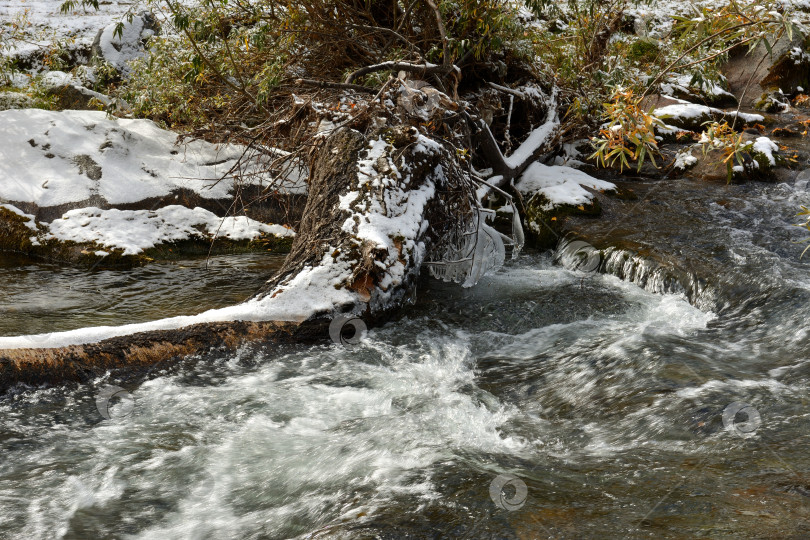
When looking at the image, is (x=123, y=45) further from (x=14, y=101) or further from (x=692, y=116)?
(x=692, y=116)

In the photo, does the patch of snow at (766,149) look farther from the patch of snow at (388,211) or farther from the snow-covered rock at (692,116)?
the patch of snow at (388,211)

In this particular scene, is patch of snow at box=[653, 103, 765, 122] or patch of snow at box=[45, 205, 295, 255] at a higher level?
patch of snow at box=[653, 103, 765, 122]

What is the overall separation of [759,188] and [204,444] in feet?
25.7

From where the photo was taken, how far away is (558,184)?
25.4 feet

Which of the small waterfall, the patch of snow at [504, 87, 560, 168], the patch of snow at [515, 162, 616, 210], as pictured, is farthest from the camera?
the patch of snow at [504, 87, 560, 168]

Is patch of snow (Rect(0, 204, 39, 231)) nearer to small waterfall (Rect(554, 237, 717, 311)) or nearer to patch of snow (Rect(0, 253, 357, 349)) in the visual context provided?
patch of snow (Rect(0, 253, 357, 349))

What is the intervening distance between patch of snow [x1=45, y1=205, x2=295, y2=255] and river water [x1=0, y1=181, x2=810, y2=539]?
3.04 metres

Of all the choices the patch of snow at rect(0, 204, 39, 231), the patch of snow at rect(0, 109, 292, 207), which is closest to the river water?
the patch of snow at rect(0, 109, 292, 207)

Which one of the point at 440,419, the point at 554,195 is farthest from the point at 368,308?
the point at 554,195

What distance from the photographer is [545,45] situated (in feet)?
31.0

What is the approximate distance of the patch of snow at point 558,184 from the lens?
24.1 feet

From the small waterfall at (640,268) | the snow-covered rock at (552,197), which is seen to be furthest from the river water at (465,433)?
the snow-covered rock at (552,197)

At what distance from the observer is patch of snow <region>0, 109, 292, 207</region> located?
6.88m

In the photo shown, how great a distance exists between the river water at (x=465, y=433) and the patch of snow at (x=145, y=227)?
3036mm
